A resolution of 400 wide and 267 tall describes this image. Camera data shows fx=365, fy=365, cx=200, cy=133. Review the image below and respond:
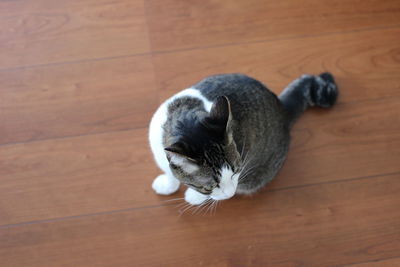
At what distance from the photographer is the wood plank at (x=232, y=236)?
1.19 m

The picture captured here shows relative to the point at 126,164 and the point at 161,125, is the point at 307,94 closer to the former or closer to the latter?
the point at 161,125

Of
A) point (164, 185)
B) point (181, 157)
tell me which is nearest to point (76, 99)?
point (164, 185)

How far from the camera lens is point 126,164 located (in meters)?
1.31

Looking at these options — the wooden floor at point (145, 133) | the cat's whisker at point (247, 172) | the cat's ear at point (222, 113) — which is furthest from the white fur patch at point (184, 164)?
A: the wooden floor at point (145, 133)

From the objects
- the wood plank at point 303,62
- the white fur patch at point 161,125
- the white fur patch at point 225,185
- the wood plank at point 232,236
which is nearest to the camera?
the white fur patch at point 225,185

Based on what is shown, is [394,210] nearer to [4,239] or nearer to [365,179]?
[365,179]

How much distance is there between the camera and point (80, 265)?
3.84 feet

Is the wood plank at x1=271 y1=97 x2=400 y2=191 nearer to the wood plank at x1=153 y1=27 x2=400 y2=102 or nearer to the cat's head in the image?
the wood plank at x1=153 y1=27 x2=400 y2=102

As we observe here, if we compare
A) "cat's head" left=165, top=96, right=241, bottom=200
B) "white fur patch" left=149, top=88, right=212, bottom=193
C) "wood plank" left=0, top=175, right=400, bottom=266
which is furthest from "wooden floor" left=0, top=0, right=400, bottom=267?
"cat's head" left=165, top=96, right=241, bottom=200

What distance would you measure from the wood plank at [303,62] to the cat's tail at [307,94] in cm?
11

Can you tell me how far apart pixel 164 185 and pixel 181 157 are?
1.32 ft

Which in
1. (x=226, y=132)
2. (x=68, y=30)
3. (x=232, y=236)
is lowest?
(x=232, y=236)

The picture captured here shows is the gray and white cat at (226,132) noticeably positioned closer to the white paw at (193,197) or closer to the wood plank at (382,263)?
the white paw at (193,197)

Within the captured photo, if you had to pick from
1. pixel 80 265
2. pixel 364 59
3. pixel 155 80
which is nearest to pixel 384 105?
pixel 364 59
